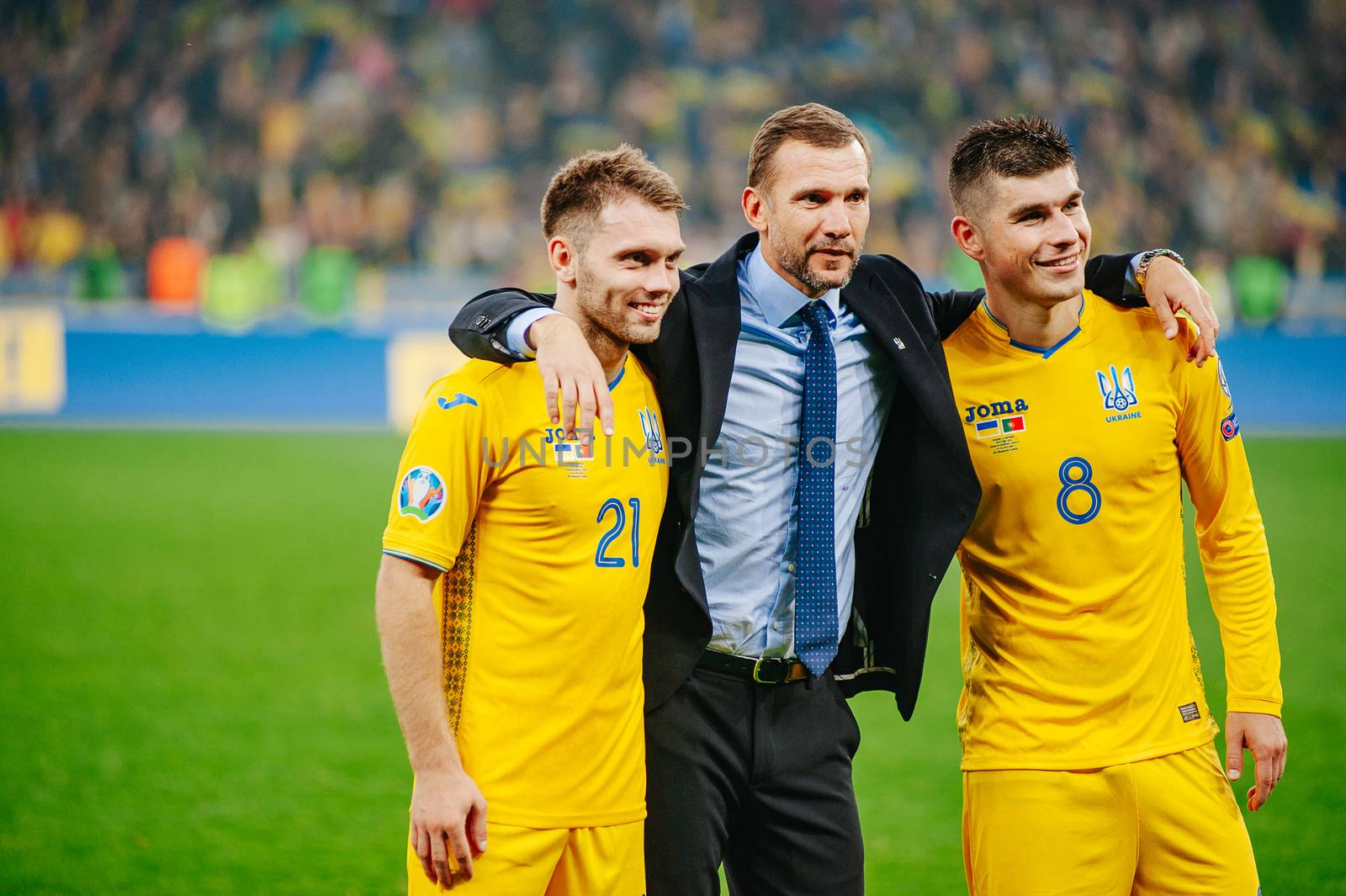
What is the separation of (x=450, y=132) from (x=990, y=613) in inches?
672

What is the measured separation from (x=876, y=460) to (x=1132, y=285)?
0.71 metres

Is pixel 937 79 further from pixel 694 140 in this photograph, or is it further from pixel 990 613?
pixel 990 613

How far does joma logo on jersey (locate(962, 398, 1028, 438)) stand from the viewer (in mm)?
2820

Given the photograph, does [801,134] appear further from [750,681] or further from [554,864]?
[554,864]

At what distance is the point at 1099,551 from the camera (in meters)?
2.75

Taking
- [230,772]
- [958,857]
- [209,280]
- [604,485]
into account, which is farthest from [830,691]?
[209,280]

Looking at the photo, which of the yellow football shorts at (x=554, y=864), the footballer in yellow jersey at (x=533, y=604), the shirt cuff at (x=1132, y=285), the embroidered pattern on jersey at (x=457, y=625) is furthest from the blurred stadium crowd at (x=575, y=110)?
the yellow football shorts at (x=554, y=864)

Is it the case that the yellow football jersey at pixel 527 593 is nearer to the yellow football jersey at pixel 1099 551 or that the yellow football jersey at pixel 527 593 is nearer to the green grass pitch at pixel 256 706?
the yellow football jersey at pixel 1099 551

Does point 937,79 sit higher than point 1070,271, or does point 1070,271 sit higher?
point 937,79

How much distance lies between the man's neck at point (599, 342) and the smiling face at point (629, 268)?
2 cm

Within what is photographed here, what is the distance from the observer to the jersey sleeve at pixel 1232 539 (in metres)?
2.82

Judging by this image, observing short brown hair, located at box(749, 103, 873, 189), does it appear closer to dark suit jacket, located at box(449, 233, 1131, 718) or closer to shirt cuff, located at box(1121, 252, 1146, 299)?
dark suit jacket, located at box(449, 233, 1131, 718)

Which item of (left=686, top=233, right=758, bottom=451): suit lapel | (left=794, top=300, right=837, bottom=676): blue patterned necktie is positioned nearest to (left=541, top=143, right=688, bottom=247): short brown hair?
(left=686, top=233, right=758, bottom=451): suit lapel

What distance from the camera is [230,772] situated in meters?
5.35
